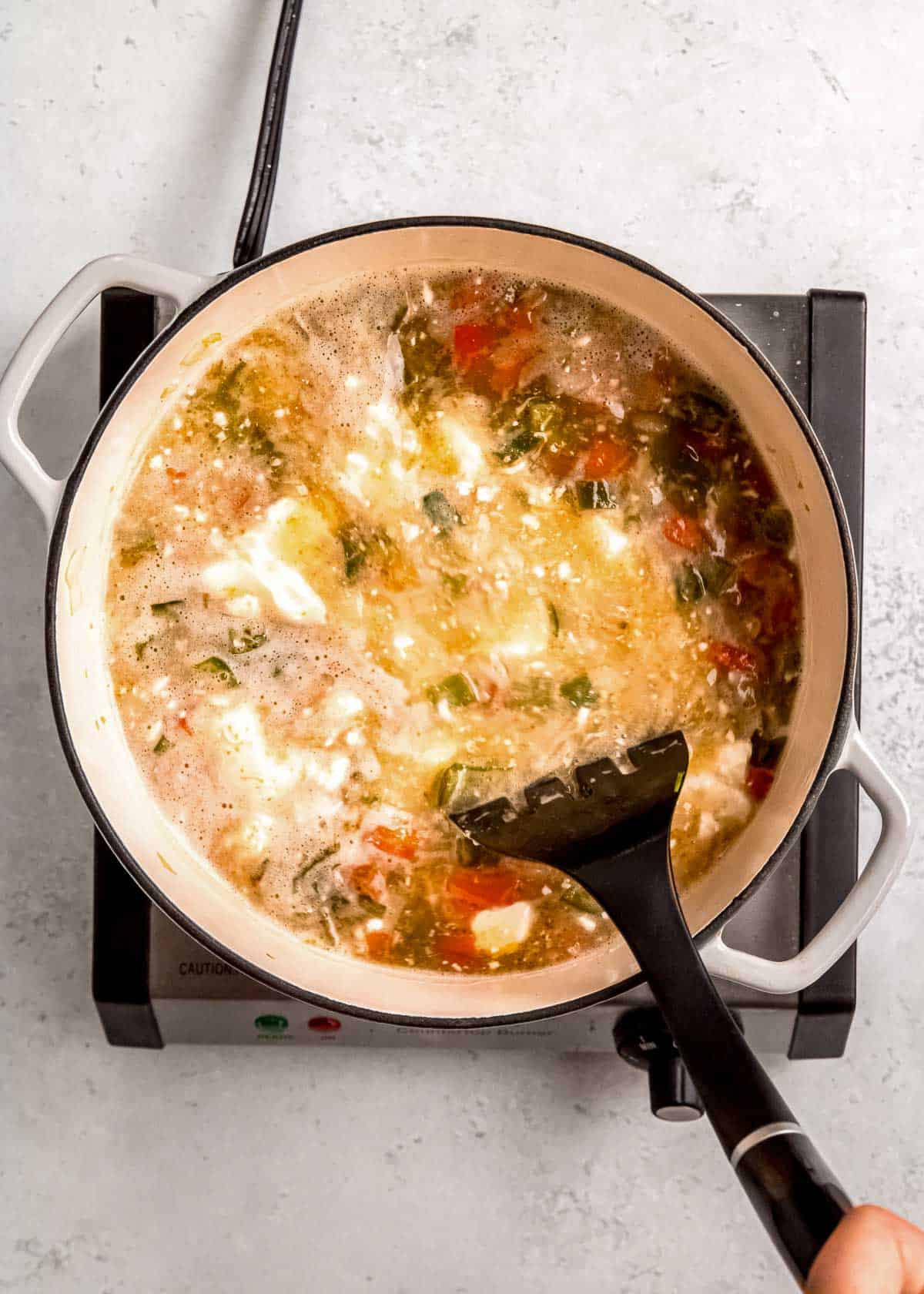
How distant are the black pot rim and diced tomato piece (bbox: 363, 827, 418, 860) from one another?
0.14m

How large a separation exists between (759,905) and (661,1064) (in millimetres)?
173

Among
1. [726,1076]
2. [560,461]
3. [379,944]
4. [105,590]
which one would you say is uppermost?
→ [560,461]

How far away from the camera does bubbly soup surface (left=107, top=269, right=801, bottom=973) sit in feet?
3.19

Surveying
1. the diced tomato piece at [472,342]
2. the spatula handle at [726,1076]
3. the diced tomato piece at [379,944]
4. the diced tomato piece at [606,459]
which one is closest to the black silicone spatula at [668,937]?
the spatula handle at [726,1076]

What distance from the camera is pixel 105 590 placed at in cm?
99

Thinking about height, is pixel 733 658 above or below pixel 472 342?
below

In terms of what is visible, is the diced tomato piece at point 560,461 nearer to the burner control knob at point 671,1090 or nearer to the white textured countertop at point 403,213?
the white textured countertop at point 403,213

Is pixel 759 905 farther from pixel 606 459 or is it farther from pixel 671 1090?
pixel 606 459

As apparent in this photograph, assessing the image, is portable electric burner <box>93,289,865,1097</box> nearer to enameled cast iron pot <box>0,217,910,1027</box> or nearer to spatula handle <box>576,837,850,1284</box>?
enameled cast iron pot <box>0,217,910,1027</box>

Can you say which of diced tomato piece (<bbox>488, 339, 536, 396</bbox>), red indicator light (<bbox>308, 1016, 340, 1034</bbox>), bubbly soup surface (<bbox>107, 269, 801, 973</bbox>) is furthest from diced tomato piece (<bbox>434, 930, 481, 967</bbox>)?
diced tomato piece (<bbox>488, 339, 536, 396</bbox>)

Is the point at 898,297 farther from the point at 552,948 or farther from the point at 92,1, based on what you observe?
the point at 92,1

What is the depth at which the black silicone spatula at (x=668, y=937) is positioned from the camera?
0.66 metres

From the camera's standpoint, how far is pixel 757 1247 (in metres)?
1.18

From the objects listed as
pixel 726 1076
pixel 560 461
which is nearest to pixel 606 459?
pixel 560 461
